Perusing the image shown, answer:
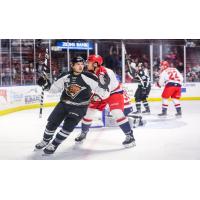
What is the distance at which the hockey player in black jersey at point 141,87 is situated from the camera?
10.6 feet

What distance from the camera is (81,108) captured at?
9.51ft

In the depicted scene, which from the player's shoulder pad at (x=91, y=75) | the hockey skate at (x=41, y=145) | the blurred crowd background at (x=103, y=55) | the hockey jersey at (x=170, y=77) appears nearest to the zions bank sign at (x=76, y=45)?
the blurred crowd background at (x=103, y=55)

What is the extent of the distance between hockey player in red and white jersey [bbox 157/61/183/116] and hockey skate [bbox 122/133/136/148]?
45cm

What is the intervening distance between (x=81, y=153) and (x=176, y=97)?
36.5 inches

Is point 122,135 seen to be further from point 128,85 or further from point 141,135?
point 128,85

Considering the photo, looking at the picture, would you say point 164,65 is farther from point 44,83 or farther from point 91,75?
point 44,83

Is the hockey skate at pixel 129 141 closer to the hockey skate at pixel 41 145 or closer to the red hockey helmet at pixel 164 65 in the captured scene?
the hockey skate at pixel 41 145

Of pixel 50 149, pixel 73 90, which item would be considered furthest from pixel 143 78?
pixel 50 149

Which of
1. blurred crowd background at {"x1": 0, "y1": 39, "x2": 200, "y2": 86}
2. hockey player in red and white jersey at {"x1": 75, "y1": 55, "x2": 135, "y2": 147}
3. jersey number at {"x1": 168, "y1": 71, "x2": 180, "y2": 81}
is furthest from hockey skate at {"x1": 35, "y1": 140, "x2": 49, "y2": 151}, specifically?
jersey number at {"x1": 168, "y1": 71, "x2": 180, "y2": 81}

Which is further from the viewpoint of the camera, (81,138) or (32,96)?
(32,96)

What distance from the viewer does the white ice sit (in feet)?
9.05

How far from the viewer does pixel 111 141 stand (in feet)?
9.72

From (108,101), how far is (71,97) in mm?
352

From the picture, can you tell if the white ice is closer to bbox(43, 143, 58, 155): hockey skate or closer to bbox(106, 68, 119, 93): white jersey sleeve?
bbox(43, 143, 58, 155): hockey skate
